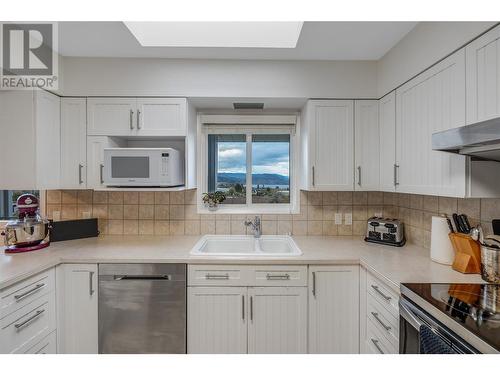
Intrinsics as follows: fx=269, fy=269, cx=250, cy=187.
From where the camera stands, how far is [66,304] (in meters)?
1.81

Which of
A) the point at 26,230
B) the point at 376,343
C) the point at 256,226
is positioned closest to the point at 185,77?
the point at 256,226

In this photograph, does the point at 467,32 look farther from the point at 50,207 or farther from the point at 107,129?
the point at 50,207

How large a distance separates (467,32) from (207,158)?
2.04 metres

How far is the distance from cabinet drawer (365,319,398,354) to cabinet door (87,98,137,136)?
7.11 feet

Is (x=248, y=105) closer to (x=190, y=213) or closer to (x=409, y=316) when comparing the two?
(x=190, y=213)

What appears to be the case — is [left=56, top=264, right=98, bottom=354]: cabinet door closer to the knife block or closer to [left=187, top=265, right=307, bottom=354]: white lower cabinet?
[left=187, top=265, right=307, bottom=354]: white lower cabinet

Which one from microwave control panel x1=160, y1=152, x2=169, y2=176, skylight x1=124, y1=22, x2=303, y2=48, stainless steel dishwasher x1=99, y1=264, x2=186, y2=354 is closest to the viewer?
skylight x1=124, y1=22, x2=303, y2=48

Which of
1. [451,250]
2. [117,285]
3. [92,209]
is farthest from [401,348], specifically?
[92,209]

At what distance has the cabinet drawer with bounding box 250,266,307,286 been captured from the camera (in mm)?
1799

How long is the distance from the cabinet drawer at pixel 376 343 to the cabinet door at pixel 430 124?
86 centimetres

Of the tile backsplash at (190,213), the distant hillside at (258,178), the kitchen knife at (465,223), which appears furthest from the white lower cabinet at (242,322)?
the distant hillside at (258,178)

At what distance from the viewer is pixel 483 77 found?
1.20 m

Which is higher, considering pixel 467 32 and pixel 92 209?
pixel 467 32

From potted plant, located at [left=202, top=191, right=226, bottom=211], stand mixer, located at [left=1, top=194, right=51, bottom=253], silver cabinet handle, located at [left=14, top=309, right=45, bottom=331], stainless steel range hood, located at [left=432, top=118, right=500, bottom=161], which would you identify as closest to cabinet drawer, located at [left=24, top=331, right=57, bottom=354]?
silver cabinet handle, located at [left=14, top=309, right=45, bottom=331]
